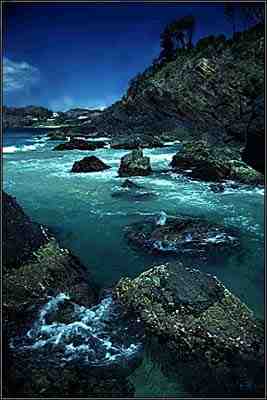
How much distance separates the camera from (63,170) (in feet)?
61.9

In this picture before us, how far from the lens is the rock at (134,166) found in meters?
17.1

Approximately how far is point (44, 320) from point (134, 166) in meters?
12.7

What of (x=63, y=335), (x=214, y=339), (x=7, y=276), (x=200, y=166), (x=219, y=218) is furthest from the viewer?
(x=200, y=166)

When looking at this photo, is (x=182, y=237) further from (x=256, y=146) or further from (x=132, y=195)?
(x=256, y=146)

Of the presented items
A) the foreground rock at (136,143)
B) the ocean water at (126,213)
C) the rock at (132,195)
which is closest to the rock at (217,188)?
the ocean water at (126,213)

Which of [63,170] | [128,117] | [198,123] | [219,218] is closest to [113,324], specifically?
[219,218]

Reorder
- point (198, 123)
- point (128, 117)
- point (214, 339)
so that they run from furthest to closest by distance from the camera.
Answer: point (128, 117) < point (198, 123) < point (214, 339)

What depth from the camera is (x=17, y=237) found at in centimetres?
620

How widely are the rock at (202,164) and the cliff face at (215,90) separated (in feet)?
7.03

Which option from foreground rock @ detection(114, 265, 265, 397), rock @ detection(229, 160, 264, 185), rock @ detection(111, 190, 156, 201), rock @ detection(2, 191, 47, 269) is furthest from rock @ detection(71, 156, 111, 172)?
foreground rock @ detection(114, 265, 265, 397)

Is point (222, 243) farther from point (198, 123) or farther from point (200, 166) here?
point (198, 123)

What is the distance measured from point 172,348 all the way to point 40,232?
3.18 meters

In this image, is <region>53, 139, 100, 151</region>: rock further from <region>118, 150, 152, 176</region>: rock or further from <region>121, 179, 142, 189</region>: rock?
<region>121, 179, 142, 189</region>: rock

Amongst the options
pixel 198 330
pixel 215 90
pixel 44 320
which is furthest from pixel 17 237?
pixel 215 90
